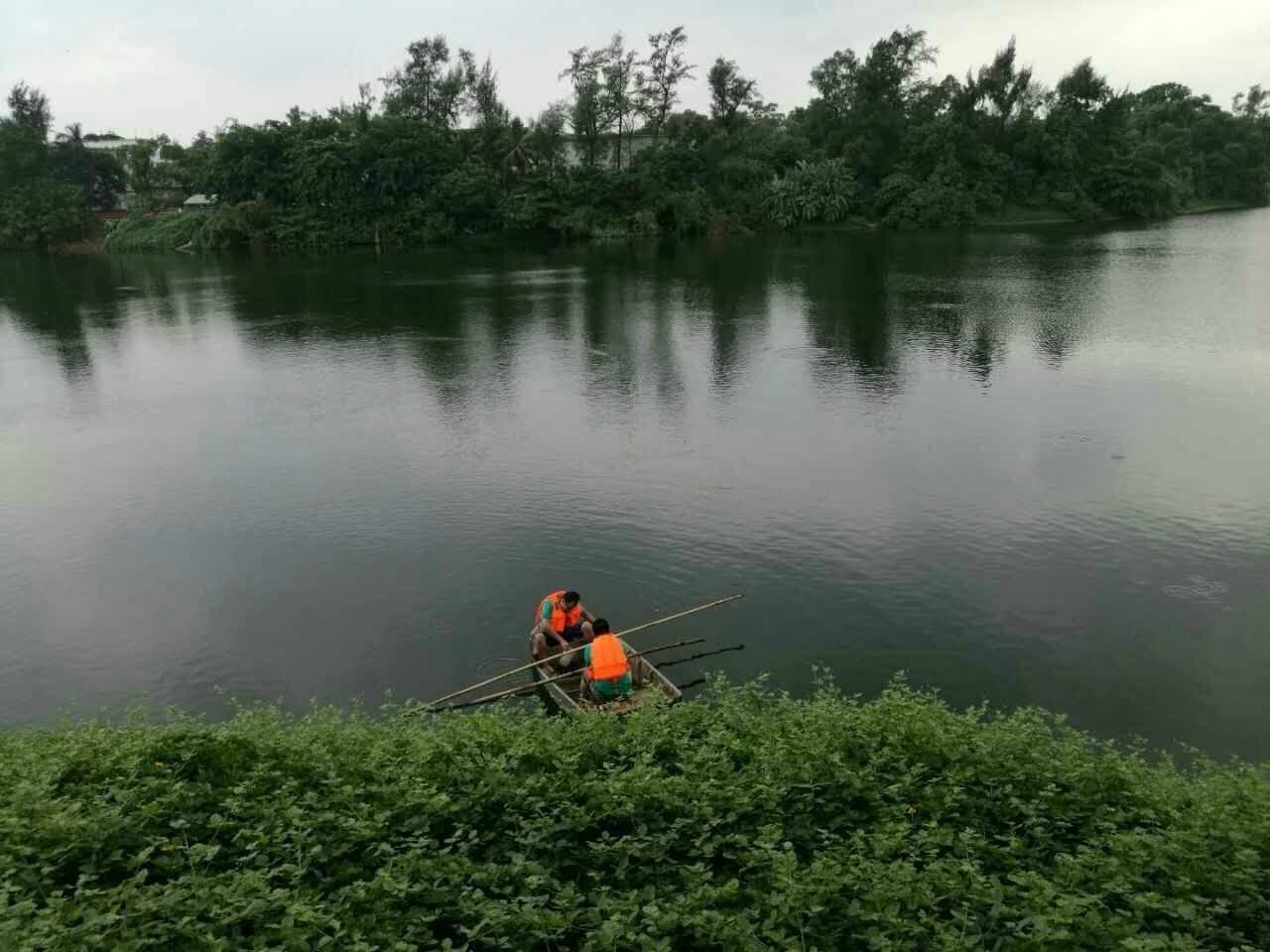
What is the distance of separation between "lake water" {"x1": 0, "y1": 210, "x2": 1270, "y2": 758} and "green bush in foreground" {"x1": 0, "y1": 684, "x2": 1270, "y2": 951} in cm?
469

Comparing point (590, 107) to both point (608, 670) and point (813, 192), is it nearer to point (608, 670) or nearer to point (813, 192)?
point (813, 192)

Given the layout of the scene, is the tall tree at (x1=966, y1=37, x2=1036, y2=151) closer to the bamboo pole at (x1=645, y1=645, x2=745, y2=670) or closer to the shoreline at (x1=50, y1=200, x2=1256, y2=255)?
the shoreline at (x1=50, y1=200, x2=1256, y2=255)

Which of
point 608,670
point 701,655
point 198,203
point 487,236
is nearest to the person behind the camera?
point 608,670

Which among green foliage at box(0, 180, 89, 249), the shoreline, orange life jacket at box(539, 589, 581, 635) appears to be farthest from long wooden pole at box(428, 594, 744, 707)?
green foliage at box(0, 180, 89, 249)

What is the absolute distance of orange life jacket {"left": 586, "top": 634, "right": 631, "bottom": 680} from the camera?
1303cm

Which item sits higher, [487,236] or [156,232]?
[156,232]

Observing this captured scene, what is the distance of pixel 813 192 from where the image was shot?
82.4 meters

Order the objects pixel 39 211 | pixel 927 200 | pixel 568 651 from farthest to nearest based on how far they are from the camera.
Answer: pixel 39 211 < pixel 927 200 < pixel 568 651

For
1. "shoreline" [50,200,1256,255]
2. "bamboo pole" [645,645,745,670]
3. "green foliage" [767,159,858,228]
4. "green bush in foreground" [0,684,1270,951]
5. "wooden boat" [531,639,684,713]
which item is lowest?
"bamboo pole" [645,645,745,670]

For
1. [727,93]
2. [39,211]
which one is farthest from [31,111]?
[727,93]

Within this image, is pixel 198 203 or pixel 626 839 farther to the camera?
pixel 198 203

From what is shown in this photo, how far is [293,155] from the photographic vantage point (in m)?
81.9

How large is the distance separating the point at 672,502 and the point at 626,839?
13.2 meters

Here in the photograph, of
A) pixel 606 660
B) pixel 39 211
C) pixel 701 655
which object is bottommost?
pixel 701 655
